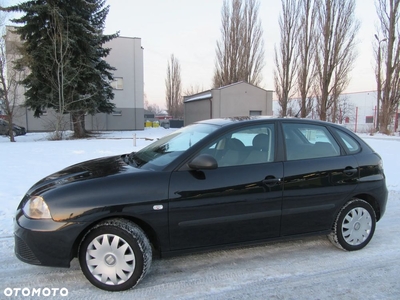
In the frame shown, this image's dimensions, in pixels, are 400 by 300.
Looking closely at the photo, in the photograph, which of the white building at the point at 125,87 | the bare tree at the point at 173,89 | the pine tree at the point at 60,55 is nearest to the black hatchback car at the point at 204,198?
the pine tree at the point at 60,55

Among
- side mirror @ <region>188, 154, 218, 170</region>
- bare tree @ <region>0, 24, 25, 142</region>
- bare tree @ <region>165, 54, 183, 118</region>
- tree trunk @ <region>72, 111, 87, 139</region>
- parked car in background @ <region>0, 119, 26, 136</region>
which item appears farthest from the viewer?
bare tree @ <region>165, 54, 183, 118</region>

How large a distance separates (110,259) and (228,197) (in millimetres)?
1229

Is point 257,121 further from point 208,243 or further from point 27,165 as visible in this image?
point 27,165

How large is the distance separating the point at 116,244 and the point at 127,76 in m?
29.1

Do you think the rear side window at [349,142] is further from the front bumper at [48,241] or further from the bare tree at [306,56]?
the bare tree at [306,56]

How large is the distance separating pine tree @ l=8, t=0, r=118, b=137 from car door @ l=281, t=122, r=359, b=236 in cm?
1644

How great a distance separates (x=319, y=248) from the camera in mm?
3631

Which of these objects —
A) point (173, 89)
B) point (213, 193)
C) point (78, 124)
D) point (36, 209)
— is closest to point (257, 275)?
point (213, 193)

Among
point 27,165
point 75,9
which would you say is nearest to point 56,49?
point 75,9

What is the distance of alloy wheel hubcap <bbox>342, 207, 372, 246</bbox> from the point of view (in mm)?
3531

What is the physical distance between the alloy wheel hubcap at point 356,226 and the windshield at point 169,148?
75.8 inches

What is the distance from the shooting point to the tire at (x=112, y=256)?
2.67 m

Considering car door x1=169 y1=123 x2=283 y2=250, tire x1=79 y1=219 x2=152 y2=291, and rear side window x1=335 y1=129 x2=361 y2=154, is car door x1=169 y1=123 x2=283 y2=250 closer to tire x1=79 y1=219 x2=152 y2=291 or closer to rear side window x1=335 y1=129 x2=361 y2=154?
tire x1=79 y1=219 x2=152 y2=291

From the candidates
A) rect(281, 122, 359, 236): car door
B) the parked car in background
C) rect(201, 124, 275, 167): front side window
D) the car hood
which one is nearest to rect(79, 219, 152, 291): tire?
the car hood
